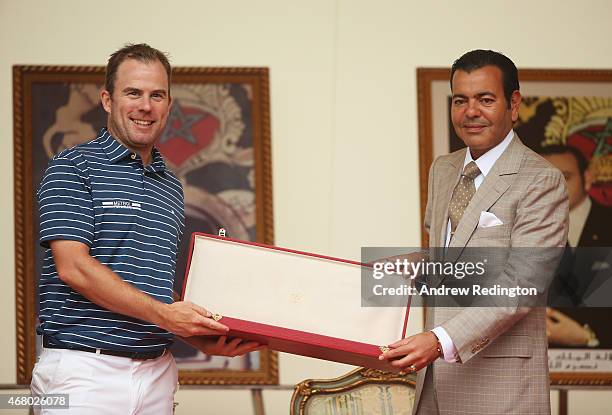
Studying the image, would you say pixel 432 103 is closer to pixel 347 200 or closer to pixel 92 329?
pixel 347 200

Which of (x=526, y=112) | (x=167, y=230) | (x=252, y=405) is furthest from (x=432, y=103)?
(x=167, y=230)

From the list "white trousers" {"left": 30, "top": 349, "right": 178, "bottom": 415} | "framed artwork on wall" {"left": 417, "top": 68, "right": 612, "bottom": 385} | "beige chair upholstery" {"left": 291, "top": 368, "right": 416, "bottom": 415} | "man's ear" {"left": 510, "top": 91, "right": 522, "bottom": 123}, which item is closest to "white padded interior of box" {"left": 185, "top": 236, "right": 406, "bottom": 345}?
"white trousers" {"left": 30, "top": 349, "right": 178, "bottom": 415}

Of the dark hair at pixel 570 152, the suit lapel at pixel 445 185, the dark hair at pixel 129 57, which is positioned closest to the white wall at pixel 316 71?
the dark hair at pixel 570 152

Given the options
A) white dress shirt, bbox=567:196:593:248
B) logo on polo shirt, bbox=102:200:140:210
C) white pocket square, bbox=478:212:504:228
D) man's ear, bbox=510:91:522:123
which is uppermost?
man's ear, bbox=510:91:522:123

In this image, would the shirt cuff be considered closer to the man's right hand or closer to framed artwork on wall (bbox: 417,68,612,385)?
the man's right hand

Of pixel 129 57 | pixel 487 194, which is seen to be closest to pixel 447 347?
pixel 487 194

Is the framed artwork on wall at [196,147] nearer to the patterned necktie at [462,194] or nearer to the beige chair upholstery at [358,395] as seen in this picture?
the beige chair upholstery at [358,395]

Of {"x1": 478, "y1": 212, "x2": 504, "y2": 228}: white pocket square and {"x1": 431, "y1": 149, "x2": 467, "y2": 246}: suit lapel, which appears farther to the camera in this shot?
{"x1": 431, "y1": 149, "x2": 467, "y2": 246}: suit lapel

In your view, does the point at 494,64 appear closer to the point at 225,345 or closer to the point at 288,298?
the point at 288,298

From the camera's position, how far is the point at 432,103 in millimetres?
4445

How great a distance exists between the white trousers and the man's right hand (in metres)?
0.18

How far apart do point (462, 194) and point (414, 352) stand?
0.57 meters

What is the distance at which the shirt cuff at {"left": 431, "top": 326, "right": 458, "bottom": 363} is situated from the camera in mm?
2832

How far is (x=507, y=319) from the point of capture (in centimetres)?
284
